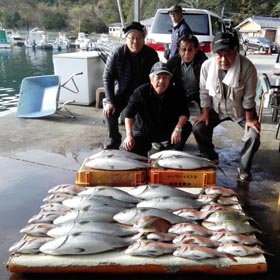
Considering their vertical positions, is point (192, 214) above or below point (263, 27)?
below

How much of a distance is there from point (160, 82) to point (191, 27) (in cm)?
511

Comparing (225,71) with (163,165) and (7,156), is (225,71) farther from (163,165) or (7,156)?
(7,156)

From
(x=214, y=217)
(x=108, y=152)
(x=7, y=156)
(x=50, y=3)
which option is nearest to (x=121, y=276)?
(x=214, y=217)

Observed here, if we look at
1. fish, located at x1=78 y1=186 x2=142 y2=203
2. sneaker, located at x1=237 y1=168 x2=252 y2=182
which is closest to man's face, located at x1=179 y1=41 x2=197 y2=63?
sneaker, located at x1=237 y1=168 x2=252 y2=182

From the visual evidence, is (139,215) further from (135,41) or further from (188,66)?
(188,66)

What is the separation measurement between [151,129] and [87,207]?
1563mm

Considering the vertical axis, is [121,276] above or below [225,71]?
below

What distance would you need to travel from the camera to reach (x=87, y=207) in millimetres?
2633

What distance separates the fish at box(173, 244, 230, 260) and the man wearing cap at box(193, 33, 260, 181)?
1.79 meters

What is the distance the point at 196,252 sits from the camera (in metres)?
2.20

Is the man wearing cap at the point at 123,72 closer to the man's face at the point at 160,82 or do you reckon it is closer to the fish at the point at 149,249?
the man's face at the point at 160,82

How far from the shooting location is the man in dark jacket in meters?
4.50

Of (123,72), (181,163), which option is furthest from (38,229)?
(123,72)

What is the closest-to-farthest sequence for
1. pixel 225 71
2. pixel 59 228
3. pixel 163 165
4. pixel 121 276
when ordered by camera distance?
pixel 121 276 < pixel 59 228 < pixel 163 165 < pixel 225 71
